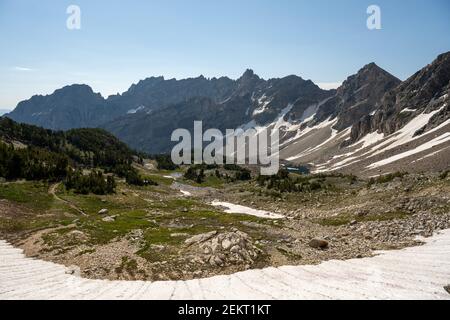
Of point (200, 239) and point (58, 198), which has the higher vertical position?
point (200, 239)

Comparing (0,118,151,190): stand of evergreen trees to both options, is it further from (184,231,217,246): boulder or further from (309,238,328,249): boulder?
(309,238,328,249): boulder

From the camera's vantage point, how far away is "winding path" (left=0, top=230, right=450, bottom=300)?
2669 centimetres

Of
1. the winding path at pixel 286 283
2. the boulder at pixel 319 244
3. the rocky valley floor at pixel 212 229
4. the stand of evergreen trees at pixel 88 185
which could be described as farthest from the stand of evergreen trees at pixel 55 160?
the boulder at pixel 319 244

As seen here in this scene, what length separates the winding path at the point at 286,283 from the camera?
2669 centimetres

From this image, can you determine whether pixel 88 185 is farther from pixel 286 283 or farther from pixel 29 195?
pixel 286 283

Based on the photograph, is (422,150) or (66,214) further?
(422,150)

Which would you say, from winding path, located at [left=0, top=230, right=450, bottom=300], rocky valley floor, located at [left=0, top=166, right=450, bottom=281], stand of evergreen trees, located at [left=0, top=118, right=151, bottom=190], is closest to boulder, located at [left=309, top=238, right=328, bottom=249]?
rocky valley floor, located at [left=0, top=166, right=450, bottom=281]

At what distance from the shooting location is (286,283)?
3036cm

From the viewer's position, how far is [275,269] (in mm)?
→ 35406

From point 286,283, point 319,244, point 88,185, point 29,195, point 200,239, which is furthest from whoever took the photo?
point 88,185

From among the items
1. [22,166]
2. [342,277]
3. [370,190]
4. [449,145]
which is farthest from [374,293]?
[449,145]

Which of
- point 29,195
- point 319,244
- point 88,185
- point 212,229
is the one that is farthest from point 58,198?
point 319,244

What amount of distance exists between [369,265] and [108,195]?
7582 centimetres
